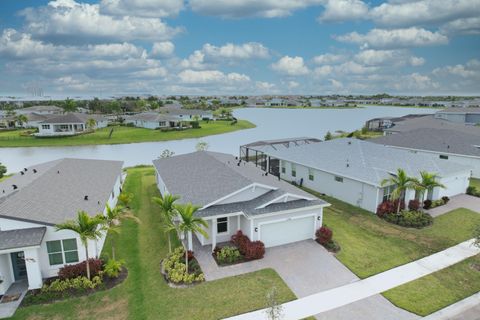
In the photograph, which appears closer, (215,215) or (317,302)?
(317,302)

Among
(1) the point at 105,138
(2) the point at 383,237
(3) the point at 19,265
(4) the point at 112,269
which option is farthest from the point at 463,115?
(3) the point at 19,265

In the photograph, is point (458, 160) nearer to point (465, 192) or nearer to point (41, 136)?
point (465, 192)

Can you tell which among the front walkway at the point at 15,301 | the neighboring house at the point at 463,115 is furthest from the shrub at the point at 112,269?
the neighboring house at the point at 463,115

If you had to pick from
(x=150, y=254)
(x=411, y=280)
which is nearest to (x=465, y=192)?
(x=411, y=280)

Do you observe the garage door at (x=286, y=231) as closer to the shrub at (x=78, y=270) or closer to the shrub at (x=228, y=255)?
the shrub at (x=228, y=255)

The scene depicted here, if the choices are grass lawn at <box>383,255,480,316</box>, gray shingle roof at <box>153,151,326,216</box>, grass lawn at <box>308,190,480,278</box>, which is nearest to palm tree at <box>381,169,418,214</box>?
grass lawn at <box>308,190,480,278</box>

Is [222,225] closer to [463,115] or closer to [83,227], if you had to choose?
[83,227]
